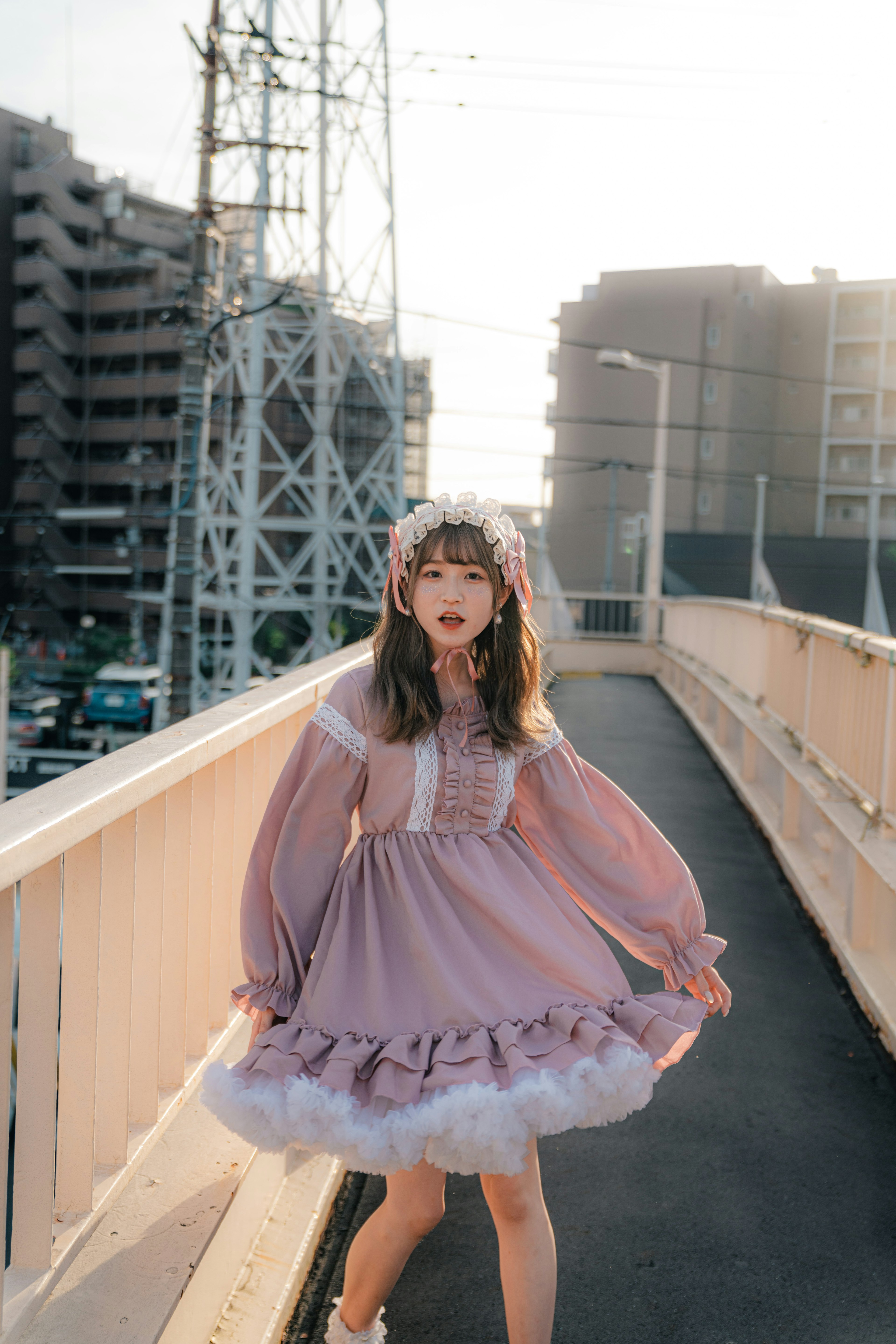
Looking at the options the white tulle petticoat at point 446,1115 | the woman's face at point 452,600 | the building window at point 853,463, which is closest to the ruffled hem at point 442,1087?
the white tulle petticoat at point 446,1115

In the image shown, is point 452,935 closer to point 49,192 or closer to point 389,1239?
point 389,1239

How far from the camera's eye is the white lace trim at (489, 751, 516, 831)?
2.12 m

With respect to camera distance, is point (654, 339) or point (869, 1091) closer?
→ point (869, 1091)

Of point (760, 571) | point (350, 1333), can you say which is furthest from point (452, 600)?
point (760, 571)

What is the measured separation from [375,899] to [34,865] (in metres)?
0.73

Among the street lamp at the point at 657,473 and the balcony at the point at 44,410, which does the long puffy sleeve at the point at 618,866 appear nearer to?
the street lamp at the point at 657,473

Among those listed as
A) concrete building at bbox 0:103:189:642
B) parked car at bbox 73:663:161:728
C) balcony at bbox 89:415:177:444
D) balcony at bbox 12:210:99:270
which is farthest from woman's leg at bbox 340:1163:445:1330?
balcony at bbox 12:210:99:270

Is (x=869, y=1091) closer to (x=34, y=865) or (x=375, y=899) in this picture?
(x=375, y=899)

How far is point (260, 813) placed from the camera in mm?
2840

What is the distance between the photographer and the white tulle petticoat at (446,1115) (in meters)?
1.65

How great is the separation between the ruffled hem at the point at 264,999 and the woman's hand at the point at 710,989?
0.76 m

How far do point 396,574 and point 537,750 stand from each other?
47cm

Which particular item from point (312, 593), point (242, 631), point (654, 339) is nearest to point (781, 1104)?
point (242, 631)

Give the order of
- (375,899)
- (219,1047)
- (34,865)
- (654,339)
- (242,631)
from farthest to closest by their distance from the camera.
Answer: (654,339)
(242,631)
(219,1047)
(375,899)
(34,865)
